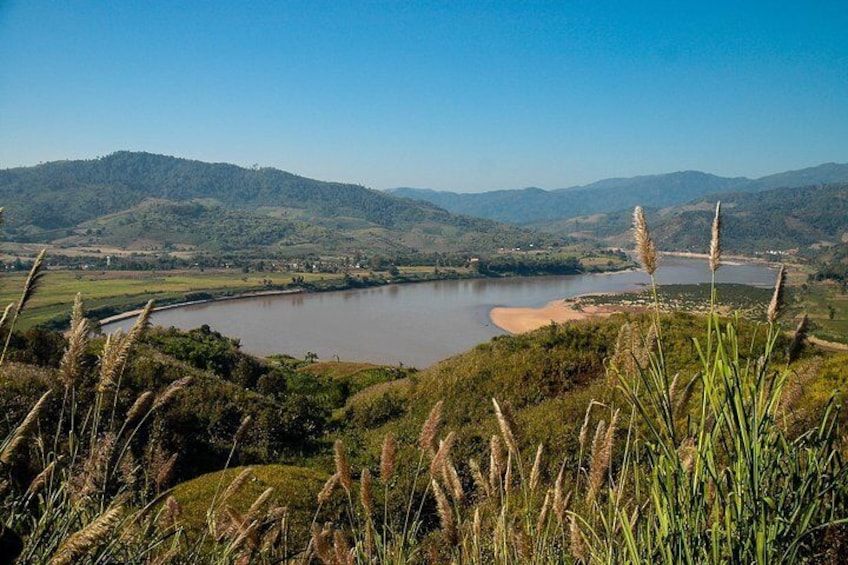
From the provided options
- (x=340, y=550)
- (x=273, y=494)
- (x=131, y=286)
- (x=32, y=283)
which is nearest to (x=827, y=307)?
(x=273, y=494)

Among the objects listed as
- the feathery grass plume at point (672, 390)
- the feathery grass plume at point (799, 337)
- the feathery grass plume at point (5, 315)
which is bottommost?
the feathery grass plume at point (672, 390)

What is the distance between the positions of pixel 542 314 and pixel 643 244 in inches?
2348

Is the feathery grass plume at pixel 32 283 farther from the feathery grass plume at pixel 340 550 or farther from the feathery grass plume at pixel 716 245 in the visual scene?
the feathery grass plume at pixel 716 245

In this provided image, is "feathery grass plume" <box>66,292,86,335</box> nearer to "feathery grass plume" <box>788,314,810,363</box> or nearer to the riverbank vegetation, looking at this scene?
the riverbank vegetation

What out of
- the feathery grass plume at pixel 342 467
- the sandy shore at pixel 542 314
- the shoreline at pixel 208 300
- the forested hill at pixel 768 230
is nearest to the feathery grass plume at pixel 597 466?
the feathery grass plume at pixel 342 467

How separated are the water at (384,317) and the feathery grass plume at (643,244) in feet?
90.6

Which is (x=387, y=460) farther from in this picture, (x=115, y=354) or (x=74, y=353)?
(x=74, y=353)

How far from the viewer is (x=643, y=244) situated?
1745 mm

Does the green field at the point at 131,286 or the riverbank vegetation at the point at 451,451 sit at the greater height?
the riverbank vegetation at the point at 451,451

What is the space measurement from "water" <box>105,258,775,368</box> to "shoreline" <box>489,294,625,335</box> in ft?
4.43

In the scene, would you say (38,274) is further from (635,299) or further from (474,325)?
(635,299)

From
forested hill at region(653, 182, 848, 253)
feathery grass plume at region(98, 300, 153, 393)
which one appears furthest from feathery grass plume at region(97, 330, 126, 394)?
forested hill at region(653, 182, 848, 253)

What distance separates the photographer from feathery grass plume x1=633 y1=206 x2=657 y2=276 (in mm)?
1640

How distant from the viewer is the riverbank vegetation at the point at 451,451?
159 centimetres
